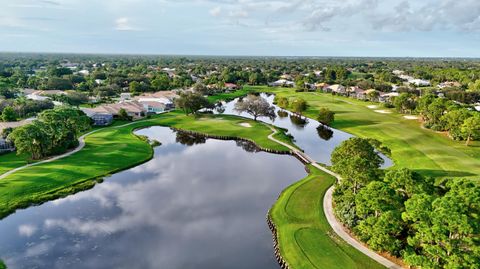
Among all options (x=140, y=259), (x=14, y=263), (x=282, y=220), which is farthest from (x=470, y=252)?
(x=14, y=263)

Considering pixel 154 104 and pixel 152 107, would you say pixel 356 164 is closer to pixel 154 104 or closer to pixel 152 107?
pixel 152 107

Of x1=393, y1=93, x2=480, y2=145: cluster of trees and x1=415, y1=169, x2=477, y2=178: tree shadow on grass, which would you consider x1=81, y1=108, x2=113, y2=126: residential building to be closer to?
x1=415, y1=169, x2=477, y2=178: tree shadow on grass

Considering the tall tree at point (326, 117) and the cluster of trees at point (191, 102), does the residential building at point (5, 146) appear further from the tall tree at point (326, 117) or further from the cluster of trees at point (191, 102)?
the tall tree at point (326, 117)

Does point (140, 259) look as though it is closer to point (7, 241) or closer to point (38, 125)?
point (7, 241)

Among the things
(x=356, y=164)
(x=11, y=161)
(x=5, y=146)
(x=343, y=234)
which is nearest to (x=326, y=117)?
(x=356, y=164)

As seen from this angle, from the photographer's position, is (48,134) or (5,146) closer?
(48,134)
